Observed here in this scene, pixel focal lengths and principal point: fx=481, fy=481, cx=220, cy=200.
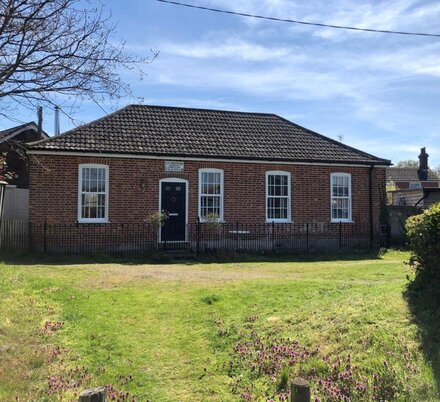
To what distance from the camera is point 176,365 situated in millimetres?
6160

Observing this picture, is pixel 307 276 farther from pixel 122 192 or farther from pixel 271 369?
pixel 122 192

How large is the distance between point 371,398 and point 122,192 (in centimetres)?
1457

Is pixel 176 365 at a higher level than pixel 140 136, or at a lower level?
lower

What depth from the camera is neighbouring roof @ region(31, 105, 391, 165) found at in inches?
719

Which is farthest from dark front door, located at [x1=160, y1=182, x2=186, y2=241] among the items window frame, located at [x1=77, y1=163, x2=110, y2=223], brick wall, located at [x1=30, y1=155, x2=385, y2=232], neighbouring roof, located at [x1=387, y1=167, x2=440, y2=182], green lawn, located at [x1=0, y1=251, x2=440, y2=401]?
neighbouring roof, located at [x1=387, y1=167, x2=440, y2=182]

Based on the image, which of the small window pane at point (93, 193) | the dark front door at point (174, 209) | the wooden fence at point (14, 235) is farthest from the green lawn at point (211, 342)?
the dark front door at point (174, 209)

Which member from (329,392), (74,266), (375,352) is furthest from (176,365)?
(74,266)

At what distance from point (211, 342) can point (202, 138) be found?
1410 centimetres

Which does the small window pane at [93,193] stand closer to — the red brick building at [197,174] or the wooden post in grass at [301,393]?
the red brick building at [197,174]

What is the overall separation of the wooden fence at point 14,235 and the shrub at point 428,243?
13.7 m

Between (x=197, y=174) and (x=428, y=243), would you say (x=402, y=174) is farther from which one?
(x=428, y=243)

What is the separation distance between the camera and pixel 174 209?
61.7ft

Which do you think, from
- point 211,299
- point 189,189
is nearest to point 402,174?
point 189,189

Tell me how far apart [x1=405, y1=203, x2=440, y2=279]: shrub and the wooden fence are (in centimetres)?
1374
